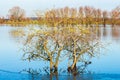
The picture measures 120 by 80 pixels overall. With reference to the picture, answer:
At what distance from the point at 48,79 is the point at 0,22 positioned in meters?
71.7

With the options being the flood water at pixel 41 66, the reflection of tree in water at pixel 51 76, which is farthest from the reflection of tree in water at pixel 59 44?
the flood water at pixel 41 66

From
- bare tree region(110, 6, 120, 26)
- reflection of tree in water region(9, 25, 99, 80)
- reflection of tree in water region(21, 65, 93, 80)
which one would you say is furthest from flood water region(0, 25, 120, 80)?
bare tree region(110, 6, 120, 26)

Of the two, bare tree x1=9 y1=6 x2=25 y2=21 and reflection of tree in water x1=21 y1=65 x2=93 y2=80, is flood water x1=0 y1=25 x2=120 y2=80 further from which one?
bare tree x1=9 y1=6 x2=25 y2=21

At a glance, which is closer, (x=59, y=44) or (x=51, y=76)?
(x=51, y=76)

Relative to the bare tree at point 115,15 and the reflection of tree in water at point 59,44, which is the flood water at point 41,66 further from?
the bare tree at point 115,15

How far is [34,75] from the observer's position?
13852 mm

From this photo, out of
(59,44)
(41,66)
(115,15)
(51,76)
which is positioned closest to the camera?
(51,76)

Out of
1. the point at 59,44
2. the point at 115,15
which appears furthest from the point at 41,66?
the point at 115,15

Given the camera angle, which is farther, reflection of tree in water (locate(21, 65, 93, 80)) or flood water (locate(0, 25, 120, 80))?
flood water (locate(0, 25, 120, 80))

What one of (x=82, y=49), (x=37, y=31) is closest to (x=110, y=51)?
(x=82, y=49)

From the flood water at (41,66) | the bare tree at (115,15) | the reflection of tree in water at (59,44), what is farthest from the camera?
the bare tree at (115,15)

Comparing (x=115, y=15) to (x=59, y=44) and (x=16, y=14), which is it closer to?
(x=16, y=14)

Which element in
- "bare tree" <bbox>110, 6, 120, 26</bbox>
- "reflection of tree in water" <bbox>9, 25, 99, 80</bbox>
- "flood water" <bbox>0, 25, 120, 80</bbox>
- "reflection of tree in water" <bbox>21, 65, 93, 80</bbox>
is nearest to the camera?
"reflection of tree in water" <bbox>21, 65, 93, 80</bbox>

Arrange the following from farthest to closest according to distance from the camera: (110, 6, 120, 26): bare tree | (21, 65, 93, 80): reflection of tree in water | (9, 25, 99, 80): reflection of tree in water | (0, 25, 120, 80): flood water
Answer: (110, 6, 120, 26): bare tree, (9, 25, 99, 80): reflection of tree in water, (0, 25, 120, 80): flood water, (21, 65, 93, 80): reflection of tree in water
